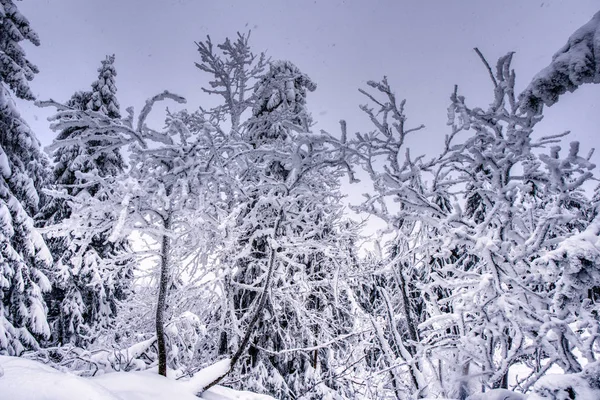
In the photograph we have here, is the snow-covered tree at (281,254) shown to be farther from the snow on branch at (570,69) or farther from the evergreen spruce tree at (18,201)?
the evergreen spruce tree at (18,201)

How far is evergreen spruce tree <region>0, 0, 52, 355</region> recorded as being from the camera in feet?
27.5

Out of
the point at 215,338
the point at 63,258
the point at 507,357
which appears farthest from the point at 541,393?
the point at 63,258

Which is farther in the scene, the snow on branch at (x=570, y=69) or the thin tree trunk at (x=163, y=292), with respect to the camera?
the thin tree trunk at (x=163, y=292)

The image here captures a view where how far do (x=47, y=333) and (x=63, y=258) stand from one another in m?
3.78

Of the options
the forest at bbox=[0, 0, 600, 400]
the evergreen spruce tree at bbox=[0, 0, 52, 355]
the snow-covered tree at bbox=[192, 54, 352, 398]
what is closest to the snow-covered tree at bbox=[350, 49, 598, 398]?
the forest at bbox=[0, 0, 600, 400]

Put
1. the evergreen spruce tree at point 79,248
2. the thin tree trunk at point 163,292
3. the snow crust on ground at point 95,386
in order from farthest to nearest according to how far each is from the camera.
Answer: the evergreen spruce tree at point 79,248 → the thin tree trunk at point 163,292 → the snow crust on ground at point 95,386

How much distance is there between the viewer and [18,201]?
859 centimetres

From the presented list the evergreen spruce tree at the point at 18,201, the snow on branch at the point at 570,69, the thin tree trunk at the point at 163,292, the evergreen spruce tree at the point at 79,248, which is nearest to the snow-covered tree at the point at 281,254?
the thin tree trunk at the point at 163,292

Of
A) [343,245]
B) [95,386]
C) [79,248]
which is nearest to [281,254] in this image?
[95,386]

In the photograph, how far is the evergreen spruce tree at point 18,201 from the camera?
8.39 meters

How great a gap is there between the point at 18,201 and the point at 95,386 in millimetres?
8865

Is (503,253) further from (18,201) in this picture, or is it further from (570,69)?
(18,201)

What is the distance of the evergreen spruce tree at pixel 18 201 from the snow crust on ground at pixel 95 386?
7507 millimetres

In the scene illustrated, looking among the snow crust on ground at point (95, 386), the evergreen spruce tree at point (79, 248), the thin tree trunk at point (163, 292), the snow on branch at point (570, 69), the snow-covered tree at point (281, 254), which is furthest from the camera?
the evergreen spruce tree at point (79, 248)
